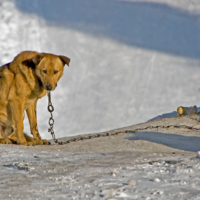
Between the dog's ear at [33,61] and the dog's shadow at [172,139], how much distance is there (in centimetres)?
200

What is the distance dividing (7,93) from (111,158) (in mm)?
2602

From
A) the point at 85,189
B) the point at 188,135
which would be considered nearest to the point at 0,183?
the point at 85,189

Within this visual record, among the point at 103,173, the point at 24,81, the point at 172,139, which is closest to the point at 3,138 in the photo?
the point at 24,81

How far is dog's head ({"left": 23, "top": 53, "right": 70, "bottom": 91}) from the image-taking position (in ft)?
20.0

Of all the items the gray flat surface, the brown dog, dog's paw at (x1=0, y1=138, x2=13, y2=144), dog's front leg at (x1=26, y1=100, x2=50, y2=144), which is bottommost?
the gray flat surface

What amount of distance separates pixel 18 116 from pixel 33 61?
3.18 ft

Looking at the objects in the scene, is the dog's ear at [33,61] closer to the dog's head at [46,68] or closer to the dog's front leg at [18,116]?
the dog's head at [46,68]

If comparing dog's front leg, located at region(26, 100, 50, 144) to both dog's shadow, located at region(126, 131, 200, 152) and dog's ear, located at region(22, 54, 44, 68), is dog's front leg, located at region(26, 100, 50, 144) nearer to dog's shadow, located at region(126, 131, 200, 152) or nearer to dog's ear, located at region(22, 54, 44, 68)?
dog's ear, located at region(22, 54, 44, 68)

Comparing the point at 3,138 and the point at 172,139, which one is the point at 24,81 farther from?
the point at 172,139

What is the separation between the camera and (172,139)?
6.35 metres

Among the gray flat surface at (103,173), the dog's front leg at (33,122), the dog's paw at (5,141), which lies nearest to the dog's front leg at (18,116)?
the dog's paw at (5,141)

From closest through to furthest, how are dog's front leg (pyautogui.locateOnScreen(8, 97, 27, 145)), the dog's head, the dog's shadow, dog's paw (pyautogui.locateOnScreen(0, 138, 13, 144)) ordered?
the dog's shadow, the dog's head, dog's front leg (pyautogui.locateOnScreen(8, 97, 27, 145)), dog's paw (pyautogui.locateOnScreen(0, 138, 13, 144))

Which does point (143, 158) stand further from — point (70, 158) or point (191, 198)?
point (191, 198)

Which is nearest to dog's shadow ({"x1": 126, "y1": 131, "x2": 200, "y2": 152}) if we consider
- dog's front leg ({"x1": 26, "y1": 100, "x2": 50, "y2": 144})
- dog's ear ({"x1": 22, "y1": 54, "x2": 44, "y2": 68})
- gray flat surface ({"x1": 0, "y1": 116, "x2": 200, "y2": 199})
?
gray flat surface ({"x1": 0, "y1": 116, "x2": 200, "y2": 199})
